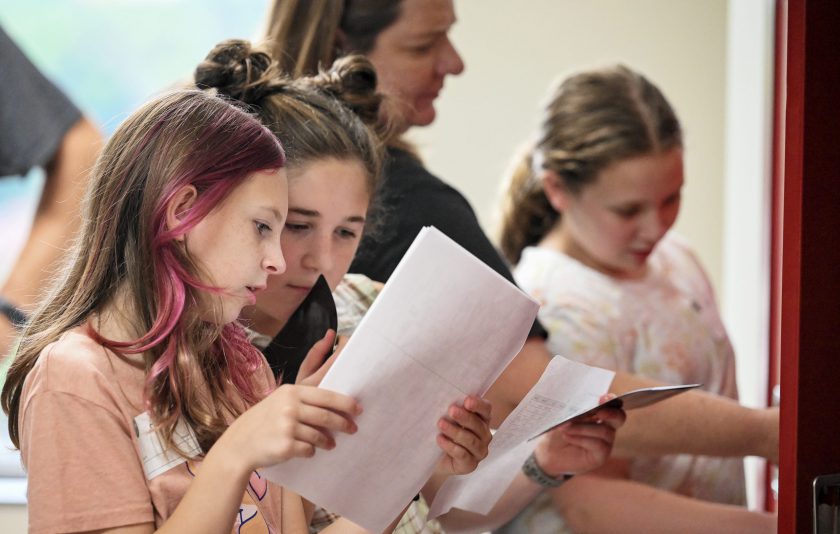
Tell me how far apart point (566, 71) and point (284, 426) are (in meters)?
2.50

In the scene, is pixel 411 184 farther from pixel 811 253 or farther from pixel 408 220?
pixel 811 253

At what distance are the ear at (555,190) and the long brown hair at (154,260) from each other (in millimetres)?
1080

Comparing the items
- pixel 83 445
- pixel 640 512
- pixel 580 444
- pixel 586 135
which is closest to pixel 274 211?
pixel 83 445

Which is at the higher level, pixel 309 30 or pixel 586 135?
pixel 586 135

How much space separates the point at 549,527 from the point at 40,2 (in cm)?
232

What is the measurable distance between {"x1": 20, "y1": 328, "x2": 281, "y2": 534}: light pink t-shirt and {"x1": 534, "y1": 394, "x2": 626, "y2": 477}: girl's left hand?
577mm

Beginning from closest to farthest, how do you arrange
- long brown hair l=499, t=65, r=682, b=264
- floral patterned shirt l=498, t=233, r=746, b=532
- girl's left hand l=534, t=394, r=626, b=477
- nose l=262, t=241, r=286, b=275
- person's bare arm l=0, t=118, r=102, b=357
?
nose l=262, t=241, r=286, b=275
girl's left hand l=534, t=394, r=626, b=477
floral patterned shirt l=498, t=233, r=746, b=532
long brown hair l=499, t=65, r=682, b=264
person's bare arm l=0, t=118, r=102, b=357

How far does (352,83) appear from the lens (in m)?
1.21

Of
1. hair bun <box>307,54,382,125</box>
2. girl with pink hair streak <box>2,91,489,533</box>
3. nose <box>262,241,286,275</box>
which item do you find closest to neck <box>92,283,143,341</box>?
girl with pink hair streak <box>2,91,489,533</box>

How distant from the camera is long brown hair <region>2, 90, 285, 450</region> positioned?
93cm

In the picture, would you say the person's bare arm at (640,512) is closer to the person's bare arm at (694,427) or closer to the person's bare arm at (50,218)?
the person's bare arm at (694,427)

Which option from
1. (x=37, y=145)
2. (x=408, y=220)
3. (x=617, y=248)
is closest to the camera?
(x=408, y=220)

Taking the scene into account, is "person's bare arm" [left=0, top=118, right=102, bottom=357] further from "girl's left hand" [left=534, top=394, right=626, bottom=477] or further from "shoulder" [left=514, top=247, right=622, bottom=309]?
"girl's left hand" [left=534, top=394, right=626, bottom=477]

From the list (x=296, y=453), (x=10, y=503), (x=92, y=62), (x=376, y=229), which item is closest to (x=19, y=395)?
(x=296, y=453)
